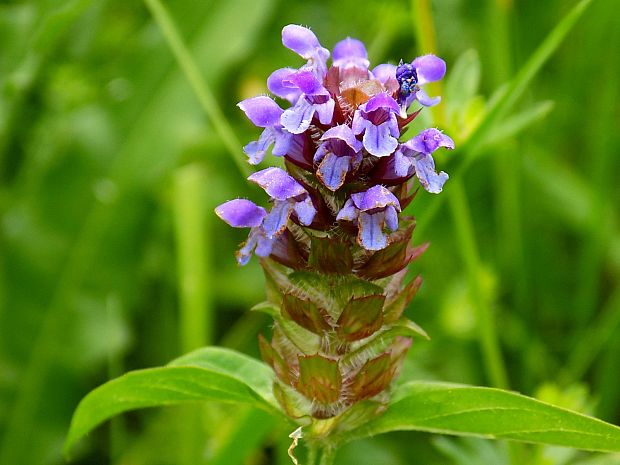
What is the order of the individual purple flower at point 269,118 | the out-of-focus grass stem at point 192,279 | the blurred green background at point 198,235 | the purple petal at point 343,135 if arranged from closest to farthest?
the purple petal at point 343,135 → the individual purple flower at point 269,118 → the out-of-focus grass stem at point 192,279 → the blurred green background at point 198,235

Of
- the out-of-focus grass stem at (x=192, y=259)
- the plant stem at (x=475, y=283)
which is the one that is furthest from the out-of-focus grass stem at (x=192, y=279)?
the plant stem at (x=475, y=283)

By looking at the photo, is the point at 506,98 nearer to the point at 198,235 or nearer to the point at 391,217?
the point at 391,217

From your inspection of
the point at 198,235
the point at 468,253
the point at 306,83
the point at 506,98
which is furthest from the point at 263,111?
the point at 198,235

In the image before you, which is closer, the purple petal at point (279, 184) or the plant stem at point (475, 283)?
the purple petal at point (279, 184)

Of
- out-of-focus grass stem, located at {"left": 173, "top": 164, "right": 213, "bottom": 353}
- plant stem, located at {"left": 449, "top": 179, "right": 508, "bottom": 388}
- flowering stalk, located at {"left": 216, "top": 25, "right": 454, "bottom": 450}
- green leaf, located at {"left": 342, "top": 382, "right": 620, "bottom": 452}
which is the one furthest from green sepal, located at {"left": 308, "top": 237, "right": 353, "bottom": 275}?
out-of-focus grass stem, located at {"left": 173, "top": 164, "right": 213, "bottom": 353}

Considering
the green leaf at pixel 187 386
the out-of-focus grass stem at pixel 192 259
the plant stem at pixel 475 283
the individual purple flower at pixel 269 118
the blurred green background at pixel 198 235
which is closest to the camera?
the individual purple flower at pixel 269 118

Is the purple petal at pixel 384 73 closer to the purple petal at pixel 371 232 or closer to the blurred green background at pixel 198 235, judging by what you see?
the purple petal at pixel 371 232

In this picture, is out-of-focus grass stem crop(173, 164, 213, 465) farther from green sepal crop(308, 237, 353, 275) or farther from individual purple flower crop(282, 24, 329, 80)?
individual purple flower crop(282, 24, 329, 80)
